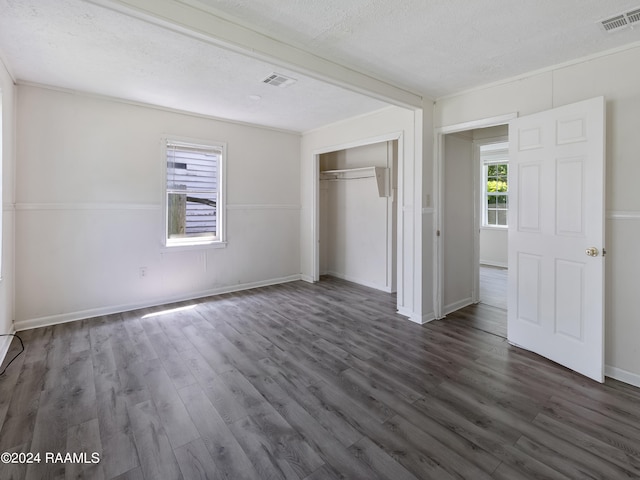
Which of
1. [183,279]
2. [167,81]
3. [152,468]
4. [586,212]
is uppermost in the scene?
[167,81]

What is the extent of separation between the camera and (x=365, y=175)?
5387 millimetres

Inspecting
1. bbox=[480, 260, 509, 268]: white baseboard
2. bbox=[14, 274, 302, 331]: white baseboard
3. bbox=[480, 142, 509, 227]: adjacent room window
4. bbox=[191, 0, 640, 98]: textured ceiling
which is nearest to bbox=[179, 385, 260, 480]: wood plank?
bbox=[14, 274, 302, 331]: white baseboard

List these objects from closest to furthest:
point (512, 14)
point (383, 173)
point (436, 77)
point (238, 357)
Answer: point (512, 14) → point (238, 357) → point (436, 77) → point (383, 173)

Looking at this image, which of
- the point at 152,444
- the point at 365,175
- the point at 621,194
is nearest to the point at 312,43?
the point at 621,194

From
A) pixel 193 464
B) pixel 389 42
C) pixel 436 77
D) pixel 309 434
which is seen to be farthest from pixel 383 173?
pixel 193 464

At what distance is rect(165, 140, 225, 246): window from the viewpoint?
14.5 ft

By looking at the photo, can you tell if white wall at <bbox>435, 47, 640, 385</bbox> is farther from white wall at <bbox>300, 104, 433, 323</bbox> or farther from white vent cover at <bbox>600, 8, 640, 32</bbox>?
white wall at <bbox>300, 104, 433, 323</bbox>

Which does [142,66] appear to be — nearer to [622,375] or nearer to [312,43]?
[312,43]

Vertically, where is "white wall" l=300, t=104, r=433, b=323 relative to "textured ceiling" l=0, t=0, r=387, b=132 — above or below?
below

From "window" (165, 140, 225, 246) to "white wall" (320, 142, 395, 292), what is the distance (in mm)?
2107

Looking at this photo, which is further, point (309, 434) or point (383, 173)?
point (383, 173)

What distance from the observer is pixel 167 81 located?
330cm

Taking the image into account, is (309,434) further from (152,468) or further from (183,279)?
(183,279)

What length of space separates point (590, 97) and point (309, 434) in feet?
11.0
